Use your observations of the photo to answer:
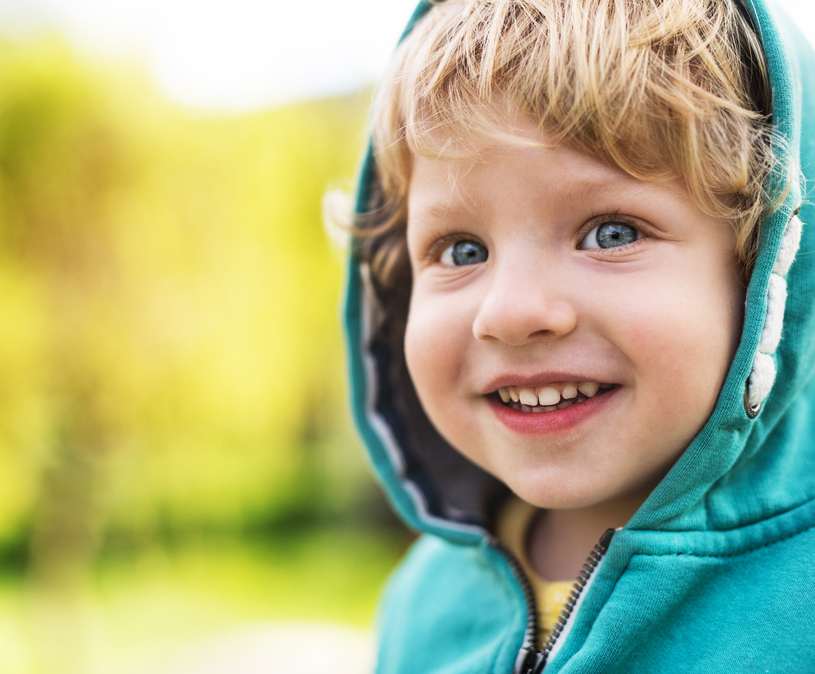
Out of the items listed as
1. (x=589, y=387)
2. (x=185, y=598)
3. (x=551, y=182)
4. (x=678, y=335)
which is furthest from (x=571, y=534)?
(x=185, y=598)

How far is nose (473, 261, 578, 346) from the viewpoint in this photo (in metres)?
0.82

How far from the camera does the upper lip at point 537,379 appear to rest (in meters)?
0.86

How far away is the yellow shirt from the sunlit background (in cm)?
290

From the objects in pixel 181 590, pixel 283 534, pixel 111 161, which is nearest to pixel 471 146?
pixel 111 161

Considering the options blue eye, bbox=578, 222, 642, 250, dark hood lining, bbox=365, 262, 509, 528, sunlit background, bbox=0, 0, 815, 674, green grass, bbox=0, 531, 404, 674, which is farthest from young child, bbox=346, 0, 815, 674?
green grass, bbox=0, 531, 404, 674

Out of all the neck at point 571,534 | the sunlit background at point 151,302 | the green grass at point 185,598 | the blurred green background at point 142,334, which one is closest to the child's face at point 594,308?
the neck at point 571,534

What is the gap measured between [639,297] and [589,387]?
0.14 metres

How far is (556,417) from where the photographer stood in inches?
35.3

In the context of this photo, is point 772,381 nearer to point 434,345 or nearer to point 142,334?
point 434,345

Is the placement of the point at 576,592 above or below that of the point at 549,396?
below

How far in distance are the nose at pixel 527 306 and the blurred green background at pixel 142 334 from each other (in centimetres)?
378

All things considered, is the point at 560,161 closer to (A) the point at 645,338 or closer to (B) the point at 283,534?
(A) the point at 645,338

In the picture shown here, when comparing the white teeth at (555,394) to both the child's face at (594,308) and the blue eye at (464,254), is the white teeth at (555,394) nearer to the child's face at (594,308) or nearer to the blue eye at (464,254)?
the child's face at (594,308)

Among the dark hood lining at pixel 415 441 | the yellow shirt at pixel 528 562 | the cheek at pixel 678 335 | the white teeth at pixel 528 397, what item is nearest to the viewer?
the cheek at pixel 678 335
